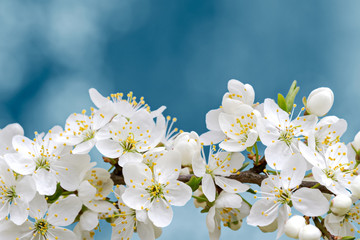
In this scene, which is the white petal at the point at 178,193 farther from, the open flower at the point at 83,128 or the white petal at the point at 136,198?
the open flower at the point at 83,128

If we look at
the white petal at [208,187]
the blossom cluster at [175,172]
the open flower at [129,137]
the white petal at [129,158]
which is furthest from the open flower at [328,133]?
the white petal at [129,158]

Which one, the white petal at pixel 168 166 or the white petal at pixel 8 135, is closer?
the white petal at pixel 168 166

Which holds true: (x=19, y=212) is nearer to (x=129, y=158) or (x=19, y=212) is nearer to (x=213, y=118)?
(x=129, y=158)

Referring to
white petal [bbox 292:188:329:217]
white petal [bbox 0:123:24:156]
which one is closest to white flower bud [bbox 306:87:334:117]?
white petal [bbox 292:188:329:217]

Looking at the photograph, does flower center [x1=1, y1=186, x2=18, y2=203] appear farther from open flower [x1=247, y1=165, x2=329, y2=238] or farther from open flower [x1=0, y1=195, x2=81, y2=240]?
open flower [x1=247, y1=165, x2=329, y2=238]

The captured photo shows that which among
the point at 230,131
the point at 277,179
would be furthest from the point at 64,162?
the point at 277,179

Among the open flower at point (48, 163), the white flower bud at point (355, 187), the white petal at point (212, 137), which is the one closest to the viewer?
the white flower bud at point (355, 187)

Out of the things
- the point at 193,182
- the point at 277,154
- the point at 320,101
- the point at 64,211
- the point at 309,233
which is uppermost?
the point at 320,101

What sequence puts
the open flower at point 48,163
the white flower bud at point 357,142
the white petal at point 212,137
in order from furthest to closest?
the white petal at point 212,137, the white flower bud at point 357,142, the open flower at point 48,163

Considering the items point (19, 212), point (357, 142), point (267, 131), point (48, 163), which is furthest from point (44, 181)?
point (357, 142)
